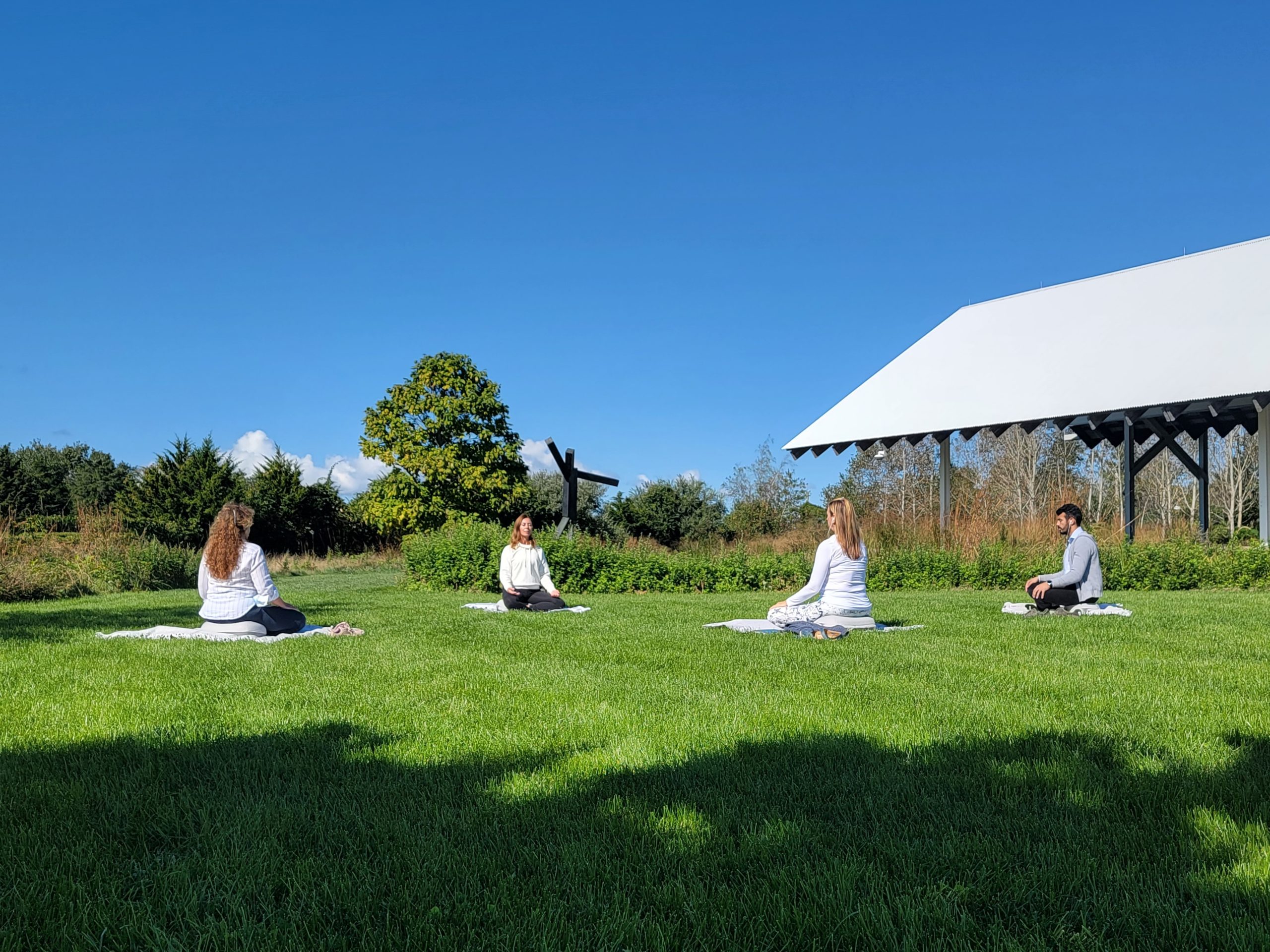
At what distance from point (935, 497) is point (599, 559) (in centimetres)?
1909

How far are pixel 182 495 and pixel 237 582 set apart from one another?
24.2 meters

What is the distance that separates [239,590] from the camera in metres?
8.84

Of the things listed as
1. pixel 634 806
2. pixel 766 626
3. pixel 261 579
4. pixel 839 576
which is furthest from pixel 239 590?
pixel 634 806

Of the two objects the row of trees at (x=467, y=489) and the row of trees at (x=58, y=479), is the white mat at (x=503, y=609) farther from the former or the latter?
the row of trees at (x=58, y=479)

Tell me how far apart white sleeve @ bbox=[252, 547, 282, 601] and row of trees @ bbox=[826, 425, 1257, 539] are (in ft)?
67.8

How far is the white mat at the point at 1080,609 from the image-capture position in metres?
10.7

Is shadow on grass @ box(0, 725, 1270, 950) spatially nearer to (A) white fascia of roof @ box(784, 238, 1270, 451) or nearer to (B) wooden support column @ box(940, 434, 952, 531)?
(B) wooden support column @ box(940, 434, 952, 531)

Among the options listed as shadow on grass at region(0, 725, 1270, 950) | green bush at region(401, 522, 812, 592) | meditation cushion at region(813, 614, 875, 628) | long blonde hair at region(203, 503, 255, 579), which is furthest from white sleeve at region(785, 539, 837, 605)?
green bush at region(401, 522, 812, 592)

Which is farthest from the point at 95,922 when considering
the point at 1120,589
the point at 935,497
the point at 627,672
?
the point at 935,497

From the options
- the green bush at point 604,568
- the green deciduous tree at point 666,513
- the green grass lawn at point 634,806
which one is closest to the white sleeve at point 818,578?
the green grass lawn at point 634,806

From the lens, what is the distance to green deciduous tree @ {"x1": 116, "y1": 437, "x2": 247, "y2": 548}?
3008 cm

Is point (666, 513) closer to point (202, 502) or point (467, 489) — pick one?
point (467, 489)

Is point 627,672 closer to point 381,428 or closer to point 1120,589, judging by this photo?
point 1120,589

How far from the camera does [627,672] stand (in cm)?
628
